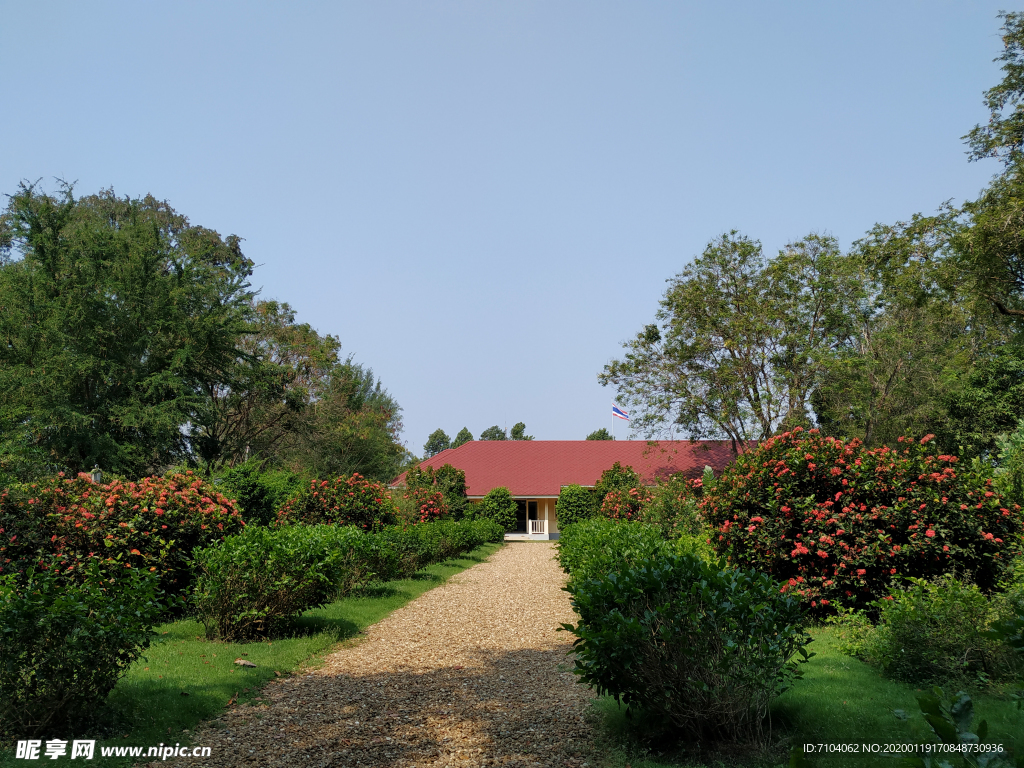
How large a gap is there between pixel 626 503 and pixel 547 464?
14.5 m

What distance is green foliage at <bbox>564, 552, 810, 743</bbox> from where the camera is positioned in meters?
4.36

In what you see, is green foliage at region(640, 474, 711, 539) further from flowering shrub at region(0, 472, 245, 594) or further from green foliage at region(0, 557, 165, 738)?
green foliage at region(0, 557, 165, 738)

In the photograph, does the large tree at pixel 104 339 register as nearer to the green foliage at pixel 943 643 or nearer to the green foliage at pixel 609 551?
the green foliage at pixel 609 551

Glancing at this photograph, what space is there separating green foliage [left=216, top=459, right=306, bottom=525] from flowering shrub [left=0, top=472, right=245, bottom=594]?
203 inches

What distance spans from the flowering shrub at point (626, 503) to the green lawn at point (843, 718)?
17.2 metres

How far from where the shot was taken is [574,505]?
Answer: 31.0 meters

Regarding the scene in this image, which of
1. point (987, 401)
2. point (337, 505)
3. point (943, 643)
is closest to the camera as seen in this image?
point (943, 643)

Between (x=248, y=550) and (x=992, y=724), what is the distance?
23.9 ft

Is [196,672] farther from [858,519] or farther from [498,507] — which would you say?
[498,507]

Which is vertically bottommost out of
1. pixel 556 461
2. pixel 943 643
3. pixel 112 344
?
pixel 943 643

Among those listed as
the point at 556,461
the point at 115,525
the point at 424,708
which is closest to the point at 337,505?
the point at 115,525

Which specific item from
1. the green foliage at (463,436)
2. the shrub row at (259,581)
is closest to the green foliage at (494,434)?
the green foliage at (463,436)

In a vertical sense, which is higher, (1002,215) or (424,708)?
(1002,215)

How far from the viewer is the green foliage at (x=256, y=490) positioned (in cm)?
1520
